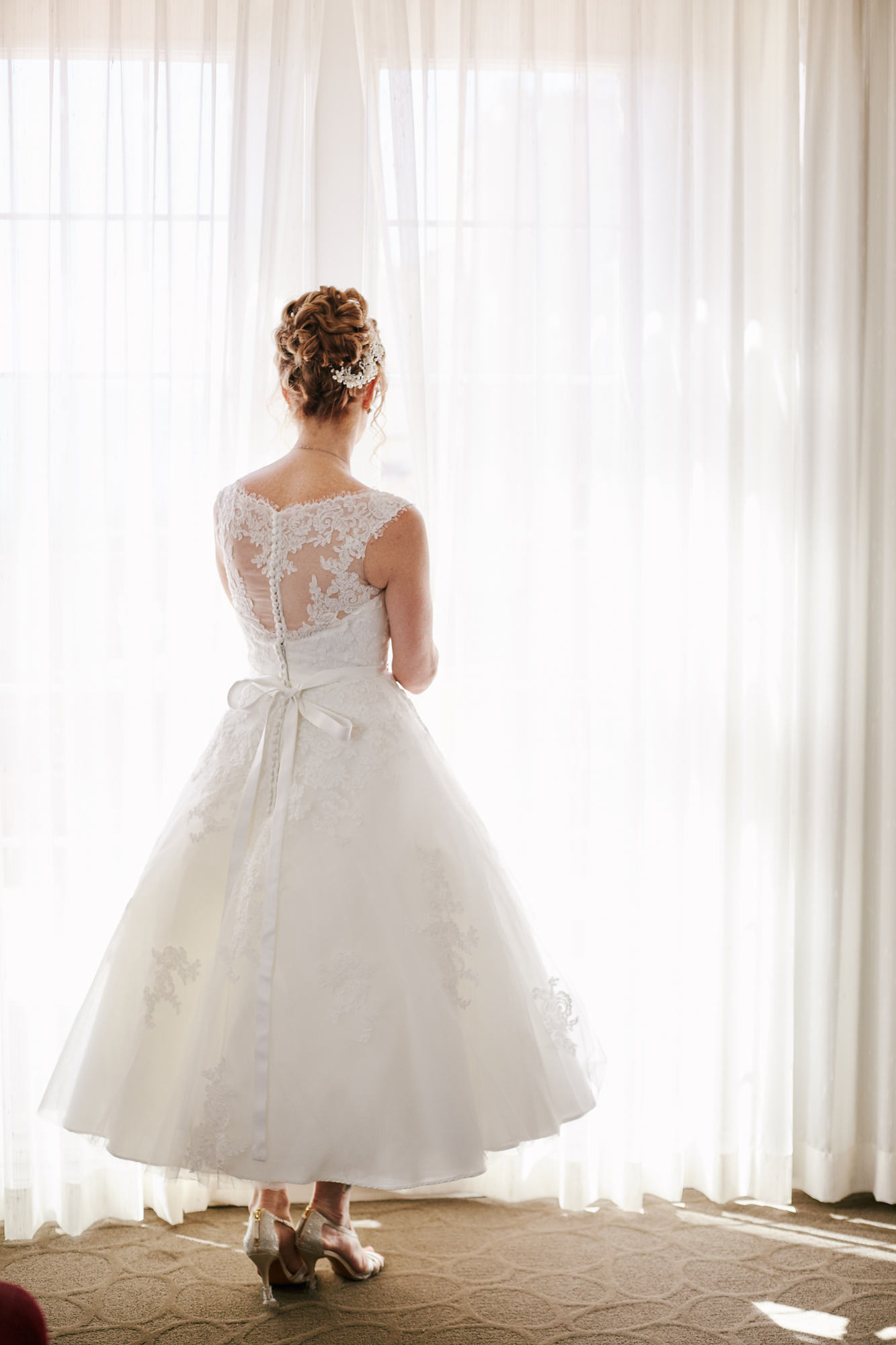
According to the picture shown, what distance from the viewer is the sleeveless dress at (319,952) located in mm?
1566

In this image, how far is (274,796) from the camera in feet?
5.82

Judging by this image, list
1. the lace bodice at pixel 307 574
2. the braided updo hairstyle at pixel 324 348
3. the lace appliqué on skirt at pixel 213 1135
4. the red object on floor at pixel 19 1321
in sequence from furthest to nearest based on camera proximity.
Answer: the braided updo hairstyle at pixel 324 348, the lace bodice at pixel 307 574, the lace appliqué on skirt at pixel 213 1135, the red object on floor at pixel 19 1321

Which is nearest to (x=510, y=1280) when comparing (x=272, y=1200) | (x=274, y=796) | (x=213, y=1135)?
(x=272, y=1200)

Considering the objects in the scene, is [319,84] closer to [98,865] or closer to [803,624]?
[803,624]

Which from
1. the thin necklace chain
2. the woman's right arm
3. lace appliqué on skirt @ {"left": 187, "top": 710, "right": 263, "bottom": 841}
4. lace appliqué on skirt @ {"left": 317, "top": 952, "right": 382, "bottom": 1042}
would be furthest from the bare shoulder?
lace appliqué on skirt @ {"left": 317, "top": 952, "right": 382, "bottom": 1042}

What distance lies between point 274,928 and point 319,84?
1.83 m

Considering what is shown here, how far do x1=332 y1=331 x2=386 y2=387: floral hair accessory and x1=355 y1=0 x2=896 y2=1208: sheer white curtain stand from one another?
0.31 meters

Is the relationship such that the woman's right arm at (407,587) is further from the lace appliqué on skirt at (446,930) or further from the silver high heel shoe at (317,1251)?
the silver high heel shoe at (317,1251)

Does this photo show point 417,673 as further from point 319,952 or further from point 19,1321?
point 19,1321

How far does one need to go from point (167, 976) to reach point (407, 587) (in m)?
0.78

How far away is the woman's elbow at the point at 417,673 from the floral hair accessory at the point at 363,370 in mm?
515

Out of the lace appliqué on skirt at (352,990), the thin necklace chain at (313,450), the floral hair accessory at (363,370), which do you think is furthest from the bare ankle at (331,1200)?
the floral hair accessory at (363,370)

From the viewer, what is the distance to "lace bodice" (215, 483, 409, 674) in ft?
5.81

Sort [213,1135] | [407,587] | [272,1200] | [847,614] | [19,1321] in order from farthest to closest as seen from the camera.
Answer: [847,614]
[272,1200]
[407,587]
[213,1135]
[19,1321]
